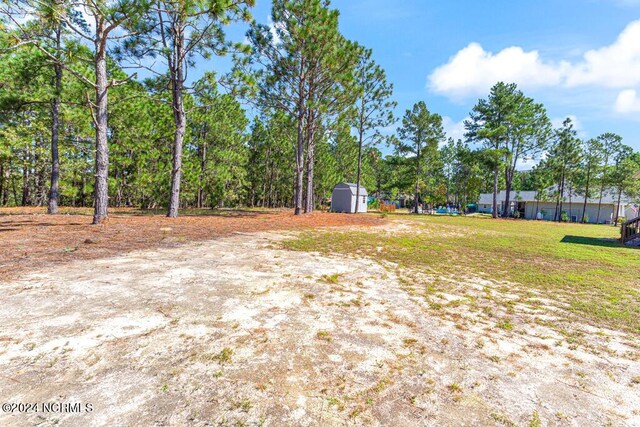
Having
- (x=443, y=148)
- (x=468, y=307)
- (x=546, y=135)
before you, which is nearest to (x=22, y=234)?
(x=468, y=307)

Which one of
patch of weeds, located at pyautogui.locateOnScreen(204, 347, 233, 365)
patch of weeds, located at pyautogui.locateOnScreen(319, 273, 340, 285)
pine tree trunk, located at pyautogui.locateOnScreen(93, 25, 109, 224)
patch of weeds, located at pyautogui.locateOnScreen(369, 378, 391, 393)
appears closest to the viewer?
patch of weeds, located at pyautogui.locateOnScreen(369, 378, 391, 393)

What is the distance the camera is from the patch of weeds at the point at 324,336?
2826 millimetres

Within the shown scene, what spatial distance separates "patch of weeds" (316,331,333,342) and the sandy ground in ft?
0.03

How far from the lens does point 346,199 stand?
28125 millimetres

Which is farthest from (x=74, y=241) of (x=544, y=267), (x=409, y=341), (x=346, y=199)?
(x=346, y=199)

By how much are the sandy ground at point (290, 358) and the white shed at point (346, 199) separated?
2367cm

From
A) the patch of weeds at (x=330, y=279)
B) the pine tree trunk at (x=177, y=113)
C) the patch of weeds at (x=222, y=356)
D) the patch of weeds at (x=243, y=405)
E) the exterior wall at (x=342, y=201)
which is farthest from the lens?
the exterior wall at (x=342, y=201)

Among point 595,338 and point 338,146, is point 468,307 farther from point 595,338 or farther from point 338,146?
point 338,146

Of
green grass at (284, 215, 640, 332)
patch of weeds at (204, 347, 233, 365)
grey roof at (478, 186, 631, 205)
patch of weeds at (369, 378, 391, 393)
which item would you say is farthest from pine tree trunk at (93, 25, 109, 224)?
grey roof at (478, 186, 631, 205)

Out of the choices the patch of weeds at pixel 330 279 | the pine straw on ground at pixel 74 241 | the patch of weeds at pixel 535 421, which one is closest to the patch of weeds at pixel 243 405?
the patch of weeds at pixel 535 421

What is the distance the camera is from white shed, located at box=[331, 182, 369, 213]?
27906mm

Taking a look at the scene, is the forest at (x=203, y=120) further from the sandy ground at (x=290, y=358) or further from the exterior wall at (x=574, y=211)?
the sandy ground at (x=290, y=358)

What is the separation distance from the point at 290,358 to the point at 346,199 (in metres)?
26.0

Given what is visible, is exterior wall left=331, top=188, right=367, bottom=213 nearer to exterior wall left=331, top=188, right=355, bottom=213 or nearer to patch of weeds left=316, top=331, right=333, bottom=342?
exterior wall left=331, top=188, right=355, bottom=213
